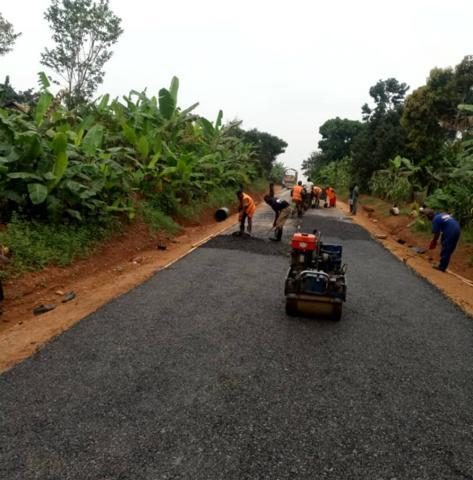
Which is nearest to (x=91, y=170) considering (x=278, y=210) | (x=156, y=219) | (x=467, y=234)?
(x=156, y=219)

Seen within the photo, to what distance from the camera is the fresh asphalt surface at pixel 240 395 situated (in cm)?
312

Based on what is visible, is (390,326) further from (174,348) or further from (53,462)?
(53,462)

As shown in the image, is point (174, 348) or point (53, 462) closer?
point (53, 462)

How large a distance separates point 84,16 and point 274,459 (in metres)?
36.4

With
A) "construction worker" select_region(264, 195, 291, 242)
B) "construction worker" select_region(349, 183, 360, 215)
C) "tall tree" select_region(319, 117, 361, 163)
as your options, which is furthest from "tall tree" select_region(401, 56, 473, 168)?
"tall tree" select_region(319, 117, 361, 163)

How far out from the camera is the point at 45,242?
830 cm

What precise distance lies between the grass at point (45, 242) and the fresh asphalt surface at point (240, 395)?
227 cm

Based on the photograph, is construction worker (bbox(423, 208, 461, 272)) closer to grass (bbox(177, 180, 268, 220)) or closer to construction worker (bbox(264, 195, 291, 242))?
construction worker (bbox(264, 195, 291, 242))

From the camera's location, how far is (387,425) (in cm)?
368

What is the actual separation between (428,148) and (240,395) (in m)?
23.5

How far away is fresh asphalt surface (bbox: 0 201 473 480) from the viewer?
10.2 feet

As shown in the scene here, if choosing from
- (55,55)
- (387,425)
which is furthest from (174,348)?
(55,55)

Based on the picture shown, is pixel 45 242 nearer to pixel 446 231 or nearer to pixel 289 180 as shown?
pixel 446 231

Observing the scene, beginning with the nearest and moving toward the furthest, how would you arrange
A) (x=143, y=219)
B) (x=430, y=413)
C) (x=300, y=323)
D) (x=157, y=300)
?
(x=430, y=413), (x=300, y=323), (x=157, y=300), (x=143, y=219)
